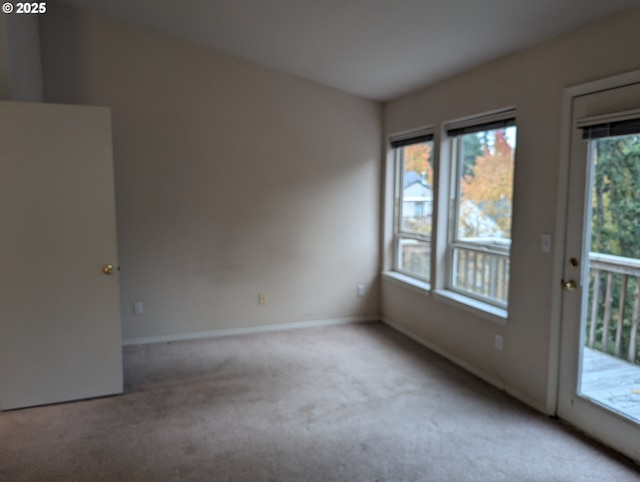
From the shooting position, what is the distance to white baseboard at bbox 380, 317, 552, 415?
2.97 m

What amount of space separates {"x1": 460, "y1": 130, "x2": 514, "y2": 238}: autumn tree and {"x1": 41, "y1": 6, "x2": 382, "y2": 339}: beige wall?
1474 millimetres

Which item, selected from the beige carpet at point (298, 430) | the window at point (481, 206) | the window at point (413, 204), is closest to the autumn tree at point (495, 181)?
the window at point (481, 206)

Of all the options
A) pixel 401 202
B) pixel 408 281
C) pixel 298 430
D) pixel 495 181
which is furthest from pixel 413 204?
pixel 298 430

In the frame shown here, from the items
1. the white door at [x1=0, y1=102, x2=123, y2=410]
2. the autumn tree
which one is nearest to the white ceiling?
the autumn tree

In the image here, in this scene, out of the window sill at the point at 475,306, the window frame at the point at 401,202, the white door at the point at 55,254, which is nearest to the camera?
the white door at the point at 55,254

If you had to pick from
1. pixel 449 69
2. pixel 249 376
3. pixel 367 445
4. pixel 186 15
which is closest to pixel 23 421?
pixel 249 376

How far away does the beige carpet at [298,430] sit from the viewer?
2.29 metres

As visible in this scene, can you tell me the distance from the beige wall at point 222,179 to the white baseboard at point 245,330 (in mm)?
47

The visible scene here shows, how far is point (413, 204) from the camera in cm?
463

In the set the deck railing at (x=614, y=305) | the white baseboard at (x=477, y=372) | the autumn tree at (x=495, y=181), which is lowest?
the white baseboard at (x=477, y=372)

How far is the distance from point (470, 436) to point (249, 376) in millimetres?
1702

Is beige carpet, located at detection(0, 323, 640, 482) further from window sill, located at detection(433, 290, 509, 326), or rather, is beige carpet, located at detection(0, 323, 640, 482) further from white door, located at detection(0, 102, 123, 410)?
window sill, located at detection(433, 290, 509, 326)

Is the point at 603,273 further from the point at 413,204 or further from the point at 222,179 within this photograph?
the point at 222,179

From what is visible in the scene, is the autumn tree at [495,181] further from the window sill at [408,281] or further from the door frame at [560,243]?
the window sill at [408,281]
